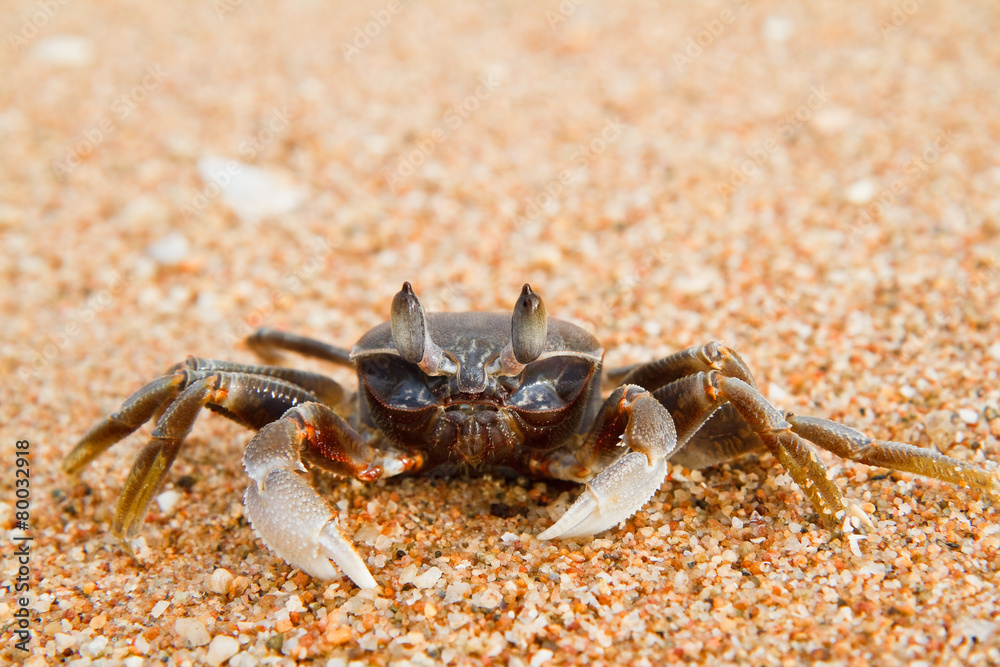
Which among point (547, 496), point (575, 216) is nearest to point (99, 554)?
point (547, 496)

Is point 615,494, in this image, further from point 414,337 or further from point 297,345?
point 297,345

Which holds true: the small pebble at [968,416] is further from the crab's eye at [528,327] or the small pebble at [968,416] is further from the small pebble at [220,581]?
the small pebble at [220,581]

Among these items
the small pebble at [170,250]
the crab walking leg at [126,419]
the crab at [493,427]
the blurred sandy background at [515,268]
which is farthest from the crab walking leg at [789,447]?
the small pebble at [170,250]

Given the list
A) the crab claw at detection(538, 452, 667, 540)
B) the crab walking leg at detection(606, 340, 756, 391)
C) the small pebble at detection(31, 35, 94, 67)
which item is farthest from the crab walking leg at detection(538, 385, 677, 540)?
the small pebble at detection(31, 35, 94, 67)

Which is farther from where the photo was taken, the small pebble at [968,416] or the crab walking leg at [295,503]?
the small pebble at [968,416]

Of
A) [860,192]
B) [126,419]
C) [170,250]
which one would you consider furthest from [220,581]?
[860,192]

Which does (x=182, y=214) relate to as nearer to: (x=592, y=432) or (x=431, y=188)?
(x=431, y=188)
